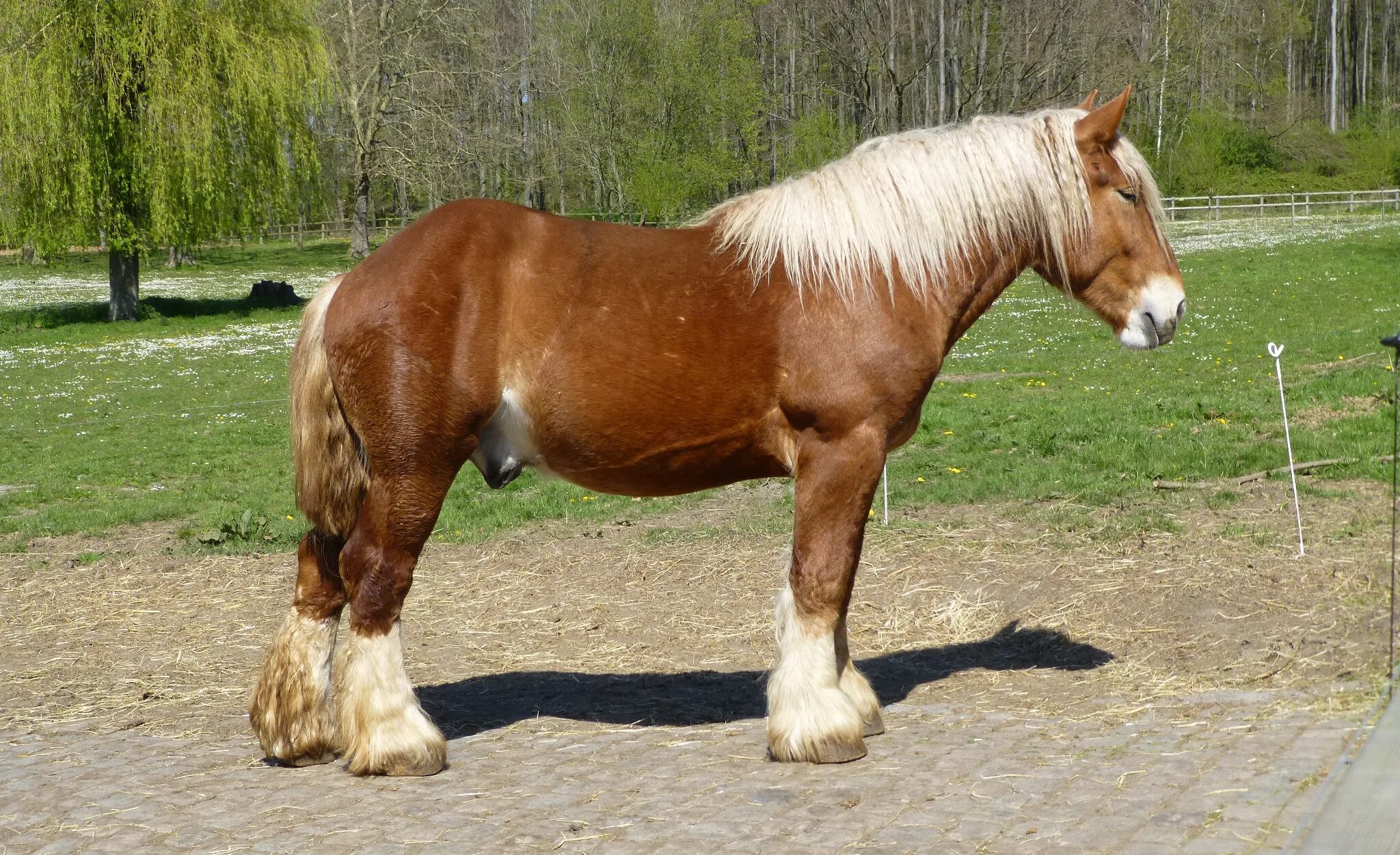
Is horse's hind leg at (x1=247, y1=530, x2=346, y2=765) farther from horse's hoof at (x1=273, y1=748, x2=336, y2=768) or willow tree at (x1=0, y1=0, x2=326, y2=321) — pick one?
willow tree at (x1=0, y1=0, x2=326, y2=321)

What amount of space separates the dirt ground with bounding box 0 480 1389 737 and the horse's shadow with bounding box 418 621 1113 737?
19 mm

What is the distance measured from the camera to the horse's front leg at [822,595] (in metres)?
4.78

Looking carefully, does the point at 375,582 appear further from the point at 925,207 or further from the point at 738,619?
the point at 738,619

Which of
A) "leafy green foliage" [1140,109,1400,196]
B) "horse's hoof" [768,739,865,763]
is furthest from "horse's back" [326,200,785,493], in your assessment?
"leafy green foliage" [1140,109,1400,196]

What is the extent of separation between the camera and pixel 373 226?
58000 mm

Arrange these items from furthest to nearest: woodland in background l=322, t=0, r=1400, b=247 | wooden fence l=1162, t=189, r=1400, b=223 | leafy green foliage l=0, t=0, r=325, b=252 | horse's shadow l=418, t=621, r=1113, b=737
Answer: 1. wooden fence l=1162, t=189, r=1400, b=223
2. woodland in background l=322, t=0, r=1400, b=247
3. leafy green foliage l=0, t=0, r=325, b=252
4. horse's shadow l=418, t=621, r=1113, b=737

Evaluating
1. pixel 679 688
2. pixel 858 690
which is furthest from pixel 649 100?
pixel 858 690

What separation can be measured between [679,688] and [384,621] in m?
1.82

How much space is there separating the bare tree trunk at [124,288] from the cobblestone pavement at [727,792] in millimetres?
28643

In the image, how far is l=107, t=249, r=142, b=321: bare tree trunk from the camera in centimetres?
3089

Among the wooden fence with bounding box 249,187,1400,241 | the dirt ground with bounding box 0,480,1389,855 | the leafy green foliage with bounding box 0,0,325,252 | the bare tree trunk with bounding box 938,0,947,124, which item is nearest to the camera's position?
the dirt ground with bounding box 0,480,1389,855

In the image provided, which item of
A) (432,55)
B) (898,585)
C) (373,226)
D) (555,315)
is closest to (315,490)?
(555,315)

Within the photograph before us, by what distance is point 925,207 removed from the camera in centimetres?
498

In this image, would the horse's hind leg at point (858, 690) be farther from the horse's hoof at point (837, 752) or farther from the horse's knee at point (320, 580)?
the horse's knee at point (320, 580)
